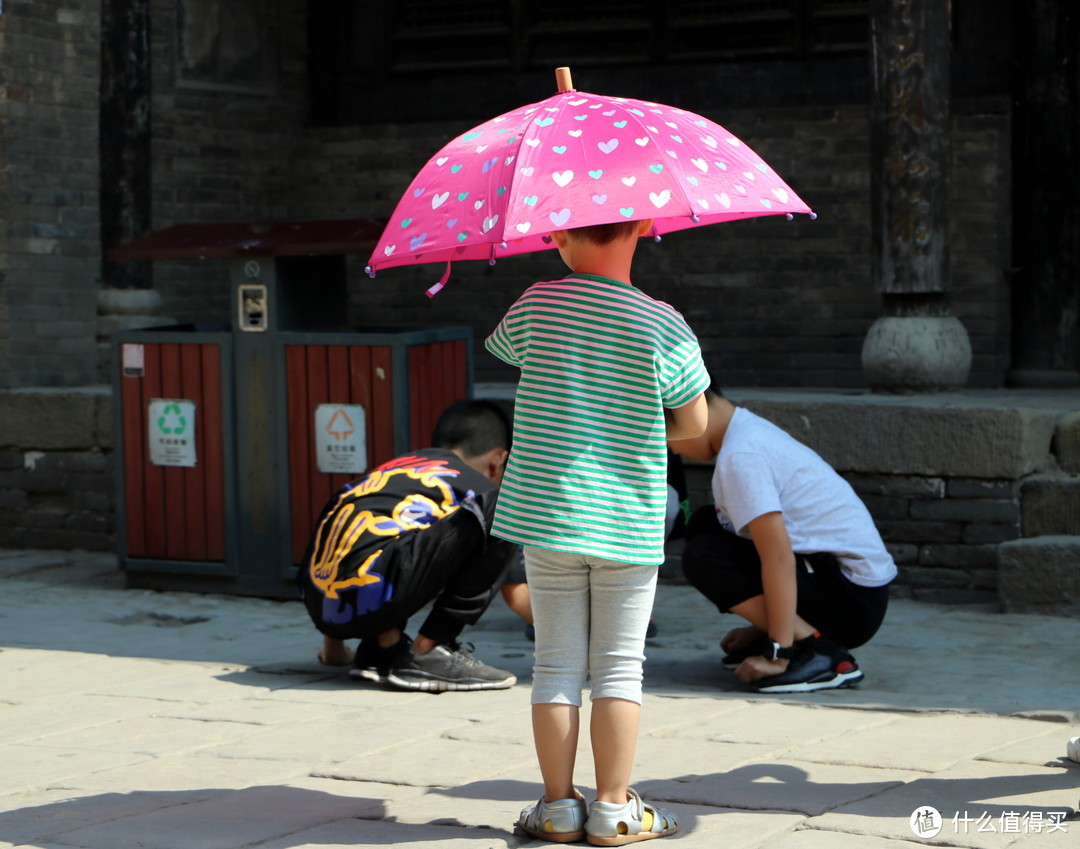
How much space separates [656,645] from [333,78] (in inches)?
230

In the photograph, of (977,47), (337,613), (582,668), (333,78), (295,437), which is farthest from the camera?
(333,78)

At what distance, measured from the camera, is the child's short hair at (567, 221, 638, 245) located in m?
3.47

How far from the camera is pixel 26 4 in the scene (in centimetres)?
826

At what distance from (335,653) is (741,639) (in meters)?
1.33

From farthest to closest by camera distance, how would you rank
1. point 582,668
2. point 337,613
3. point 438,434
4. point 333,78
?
point 333,78, point 438,434, point 337,613, point 582,668

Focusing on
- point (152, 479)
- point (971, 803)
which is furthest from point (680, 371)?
point (152, 479)

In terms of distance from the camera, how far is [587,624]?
3.50 meters

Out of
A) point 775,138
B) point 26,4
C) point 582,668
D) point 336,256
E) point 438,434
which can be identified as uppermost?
point 26,4

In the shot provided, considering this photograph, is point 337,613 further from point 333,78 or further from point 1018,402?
point 333,78

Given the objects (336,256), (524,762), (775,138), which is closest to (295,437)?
(336,256)

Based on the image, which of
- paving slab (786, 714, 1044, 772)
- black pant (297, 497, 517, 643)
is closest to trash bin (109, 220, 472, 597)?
black pant (297, 497, 517, 643)

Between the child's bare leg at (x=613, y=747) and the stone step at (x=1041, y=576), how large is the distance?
327 centimetres

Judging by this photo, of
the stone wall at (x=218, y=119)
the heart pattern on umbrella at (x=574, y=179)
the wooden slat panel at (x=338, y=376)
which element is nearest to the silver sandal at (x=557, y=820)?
the heart pattern on umbrella at (x=574, y=179)

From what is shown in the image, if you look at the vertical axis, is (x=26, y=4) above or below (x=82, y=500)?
above
